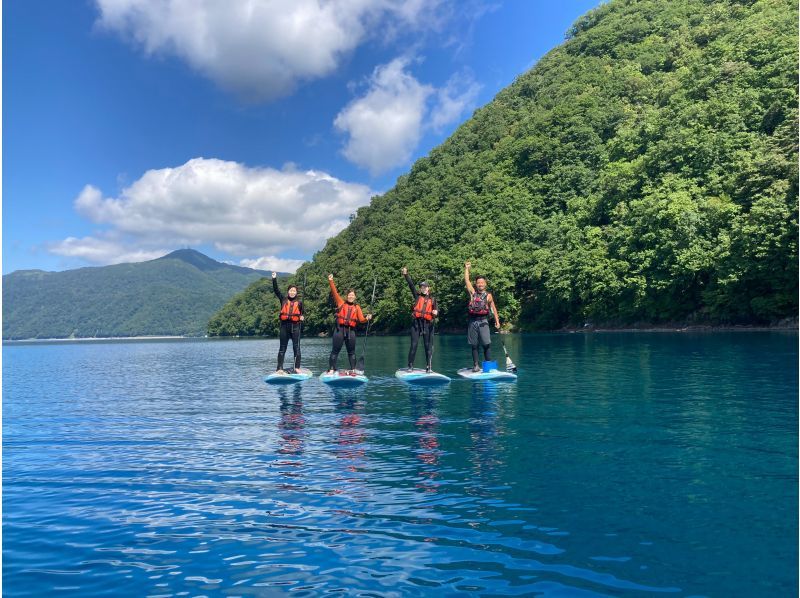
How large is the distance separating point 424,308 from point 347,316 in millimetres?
3348

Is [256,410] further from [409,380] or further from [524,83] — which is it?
[524,83]

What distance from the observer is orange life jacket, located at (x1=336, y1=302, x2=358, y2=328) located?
23.8 metres

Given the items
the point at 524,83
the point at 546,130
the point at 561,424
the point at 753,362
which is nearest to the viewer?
the point at 561,424

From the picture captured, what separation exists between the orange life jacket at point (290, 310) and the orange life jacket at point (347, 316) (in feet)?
7.98

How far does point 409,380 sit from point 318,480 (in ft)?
48.4

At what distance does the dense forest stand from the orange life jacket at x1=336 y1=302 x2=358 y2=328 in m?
51.2

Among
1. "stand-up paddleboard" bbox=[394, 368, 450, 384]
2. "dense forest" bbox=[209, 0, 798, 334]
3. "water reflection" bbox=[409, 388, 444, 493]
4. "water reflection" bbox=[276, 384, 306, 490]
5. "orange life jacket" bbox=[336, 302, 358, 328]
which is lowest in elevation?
"water reflection" bbox=[276, 384, 306, 490]

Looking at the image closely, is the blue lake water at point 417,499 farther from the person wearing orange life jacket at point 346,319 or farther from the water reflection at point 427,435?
the person wearing orange life jacket at point 346,319

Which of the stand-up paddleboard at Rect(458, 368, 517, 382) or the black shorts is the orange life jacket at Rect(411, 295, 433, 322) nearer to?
the black shorts

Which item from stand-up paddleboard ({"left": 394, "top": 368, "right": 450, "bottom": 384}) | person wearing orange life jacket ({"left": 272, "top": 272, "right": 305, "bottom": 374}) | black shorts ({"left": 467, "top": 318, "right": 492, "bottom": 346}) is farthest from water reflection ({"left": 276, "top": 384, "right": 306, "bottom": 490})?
black shorts ({"left": 467, "top": 318, "right": 492, "bottom": 346})

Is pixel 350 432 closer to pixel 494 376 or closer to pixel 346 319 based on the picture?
pixel 346 319

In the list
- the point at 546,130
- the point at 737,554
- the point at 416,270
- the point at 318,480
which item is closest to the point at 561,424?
the point at 318,480

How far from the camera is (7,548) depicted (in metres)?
7.48

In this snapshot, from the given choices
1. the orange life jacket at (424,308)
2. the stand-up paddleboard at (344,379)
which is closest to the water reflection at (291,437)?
the stand-up paddleboard at (344,379)
